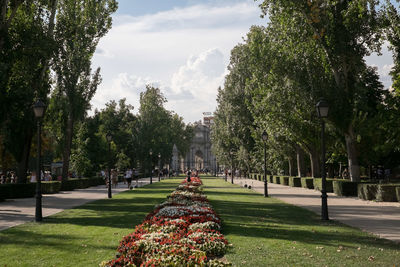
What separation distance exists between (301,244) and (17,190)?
1999 cm

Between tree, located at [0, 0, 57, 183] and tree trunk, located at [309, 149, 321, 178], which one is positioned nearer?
tree, located at [0, 0, 57, 183]

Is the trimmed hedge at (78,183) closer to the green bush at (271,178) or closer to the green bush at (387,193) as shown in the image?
the green bush at (271,178)

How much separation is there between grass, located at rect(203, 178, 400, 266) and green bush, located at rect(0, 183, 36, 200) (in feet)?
48.3

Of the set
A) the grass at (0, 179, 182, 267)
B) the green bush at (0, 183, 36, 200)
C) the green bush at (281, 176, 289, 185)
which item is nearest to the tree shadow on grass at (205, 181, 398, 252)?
the grass at (0, 179, 182, 267)

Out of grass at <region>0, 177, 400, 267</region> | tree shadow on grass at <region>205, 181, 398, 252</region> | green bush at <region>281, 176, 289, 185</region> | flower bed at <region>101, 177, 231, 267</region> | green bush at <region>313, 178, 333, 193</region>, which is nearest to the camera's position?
flower bed at <region>101, 177, 231, 267</region>

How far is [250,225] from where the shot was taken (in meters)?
A: 12.2

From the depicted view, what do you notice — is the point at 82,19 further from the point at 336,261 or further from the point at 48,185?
the point at 336,261

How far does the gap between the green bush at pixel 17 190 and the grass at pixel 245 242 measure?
998 centimetres

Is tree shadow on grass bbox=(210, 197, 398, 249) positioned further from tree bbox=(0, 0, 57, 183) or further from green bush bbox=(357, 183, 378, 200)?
tree bbox=(0, 0, 57, 183)

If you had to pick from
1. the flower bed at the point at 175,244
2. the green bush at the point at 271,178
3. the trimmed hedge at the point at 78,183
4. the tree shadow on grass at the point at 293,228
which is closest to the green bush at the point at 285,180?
the green bush at the point at 271,178

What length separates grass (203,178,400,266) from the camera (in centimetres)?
763

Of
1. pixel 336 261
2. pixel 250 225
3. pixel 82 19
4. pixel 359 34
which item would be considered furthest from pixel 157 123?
pixel 336 261

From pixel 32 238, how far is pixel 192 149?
117708 mm

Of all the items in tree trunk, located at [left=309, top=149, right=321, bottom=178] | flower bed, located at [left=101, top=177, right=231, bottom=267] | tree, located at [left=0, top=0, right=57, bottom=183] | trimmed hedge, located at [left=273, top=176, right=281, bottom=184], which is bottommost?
trimmed hedge, located at [left=273, top=176, right=281, bottom=184]
